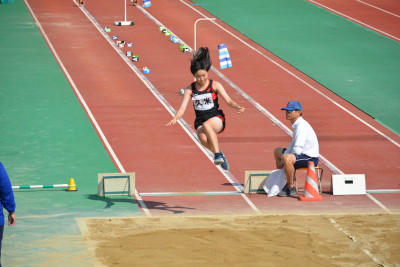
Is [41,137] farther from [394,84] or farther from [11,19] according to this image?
[11,19]

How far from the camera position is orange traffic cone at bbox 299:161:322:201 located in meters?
15.4

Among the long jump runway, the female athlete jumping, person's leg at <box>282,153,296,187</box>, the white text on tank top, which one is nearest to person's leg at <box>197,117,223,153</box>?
the female athlete jumping

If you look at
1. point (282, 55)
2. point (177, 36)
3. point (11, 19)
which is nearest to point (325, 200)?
point (282, 55)

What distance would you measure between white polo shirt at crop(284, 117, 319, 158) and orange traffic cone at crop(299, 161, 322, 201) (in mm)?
262

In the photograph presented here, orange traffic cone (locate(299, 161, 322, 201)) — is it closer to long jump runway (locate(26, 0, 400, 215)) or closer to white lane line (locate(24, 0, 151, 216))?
long jump runway (locate(26, 0, 400, 215))

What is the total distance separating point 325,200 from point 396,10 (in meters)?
23.7

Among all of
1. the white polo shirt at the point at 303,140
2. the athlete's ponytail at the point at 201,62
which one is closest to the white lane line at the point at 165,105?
the white polo shirt at the point at 303,140

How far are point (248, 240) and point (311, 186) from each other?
3526 millimetres

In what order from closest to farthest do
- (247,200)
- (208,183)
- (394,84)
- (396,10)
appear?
1. (247,200)
2. (208,183)
3. (394,84)
4. (396,10)

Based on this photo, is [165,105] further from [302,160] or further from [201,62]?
[201,62]

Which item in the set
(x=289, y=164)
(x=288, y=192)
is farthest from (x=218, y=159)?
(x=288, y=192)

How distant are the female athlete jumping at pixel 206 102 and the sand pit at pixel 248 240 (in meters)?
1.31

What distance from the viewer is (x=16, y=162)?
1789 centimetres

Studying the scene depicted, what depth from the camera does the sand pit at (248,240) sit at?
11.3 m
